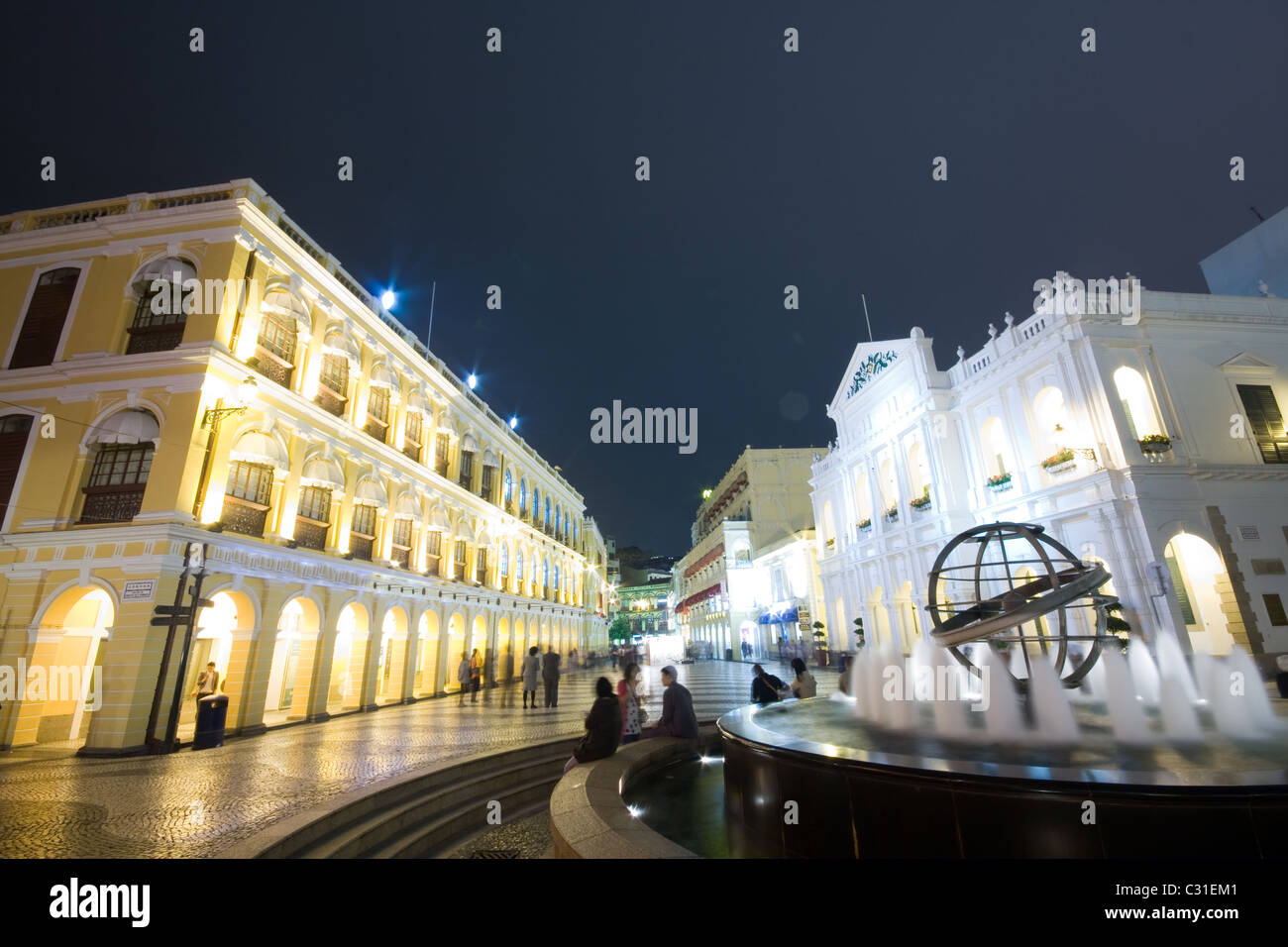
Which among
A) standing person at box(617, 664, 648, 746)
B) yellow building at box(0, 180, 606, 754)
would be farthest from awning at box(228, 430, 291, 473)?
standing person at box(617, 664, 648, 746)

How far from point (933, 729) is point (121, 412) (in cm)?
1771

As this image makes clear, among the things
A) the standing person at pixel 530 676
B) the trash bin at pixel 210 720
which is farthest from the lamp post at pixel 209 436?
the standing person at pixel 530 676

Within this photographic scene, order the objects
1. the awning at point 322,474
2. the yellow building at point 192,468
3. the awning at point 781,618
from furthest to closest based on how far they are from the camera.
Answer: the awning at point 781,618 < the awning at point 322,474 < the yellow building at point 192,468

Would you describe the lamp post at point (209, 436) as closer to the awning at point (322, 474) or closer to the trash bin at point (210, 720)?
the awning at point (322, 474)

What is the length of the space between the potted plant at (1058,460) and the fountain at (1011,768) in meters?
8.27

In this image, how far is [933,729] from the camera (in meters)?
6.86

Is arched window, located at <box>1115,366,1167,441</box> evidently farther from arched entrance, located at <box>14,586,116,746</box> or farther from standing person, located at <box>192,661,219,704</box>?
arched entrance, located at <box>14,586,116,746</box>

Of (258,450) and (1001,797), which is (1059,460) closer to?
(1001,797)

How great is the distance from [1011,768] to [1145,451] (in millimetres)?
15961

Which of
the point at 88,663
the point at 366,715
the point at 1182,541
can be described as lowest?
the point at 366,715

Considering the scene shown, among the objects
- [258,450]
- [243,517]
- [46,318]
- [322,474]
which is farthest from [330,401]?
[46,318]

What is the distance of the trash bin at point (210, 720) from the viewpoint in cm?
1106
